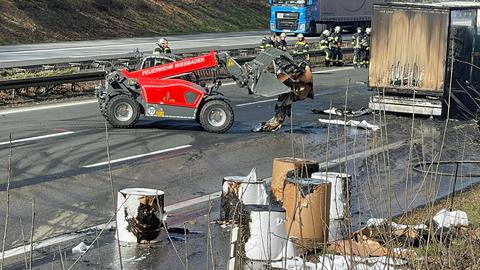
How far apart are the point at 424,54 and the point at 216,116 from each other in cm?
589

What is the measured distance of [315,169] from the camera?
38.7 feet

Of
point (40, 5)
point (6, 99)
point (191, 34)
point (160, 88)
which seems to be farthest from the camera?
point (191, 34)

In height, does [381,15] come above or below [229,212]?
above

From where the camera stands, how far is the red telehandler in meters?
17.6

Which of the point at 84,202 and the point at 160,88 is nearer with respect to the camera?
the point at 84,202

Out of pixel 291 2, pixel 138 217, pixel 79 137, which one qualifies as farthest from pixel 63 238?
pixel 291 2

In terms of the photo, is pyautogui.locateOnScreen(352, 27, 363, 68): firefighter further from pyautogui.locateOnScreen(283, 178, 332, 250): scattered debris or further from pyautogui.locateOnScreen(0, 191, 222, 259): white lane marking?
pyautogui.locateOnScreen(283, 178, 332, 250): scattered debris

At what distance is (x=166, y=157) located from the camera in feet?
50.2

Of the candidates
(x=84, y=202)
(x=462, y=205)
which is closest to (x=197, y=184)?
(x=84, y=202)

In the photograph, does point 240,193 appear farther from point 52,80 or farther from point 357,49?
point 357,49

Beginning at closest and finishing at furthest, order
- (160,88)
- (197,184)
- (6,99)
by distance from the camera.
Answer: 1. (197,184)
2. (160,88)
3. (6,99)

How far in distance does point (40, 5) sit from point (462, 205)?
119 feet

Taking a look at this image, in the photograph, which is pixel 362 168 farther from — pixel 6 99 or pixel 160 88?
pixel 6 99

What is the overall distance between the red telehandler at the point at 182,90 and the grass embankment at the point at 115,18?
23.6 meters
